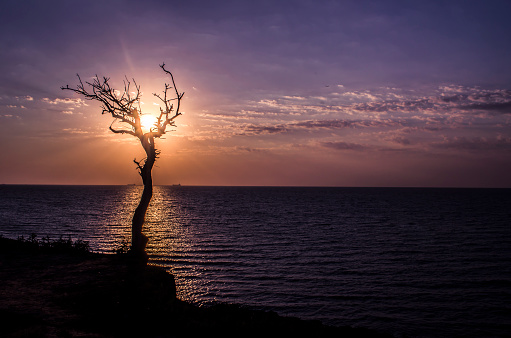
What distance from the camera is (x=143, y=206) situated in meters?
19.5

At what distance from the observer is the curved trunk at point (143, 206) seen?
18859 mm

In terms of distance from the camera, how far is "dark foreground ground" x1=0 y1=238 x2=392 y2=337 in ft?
31.9


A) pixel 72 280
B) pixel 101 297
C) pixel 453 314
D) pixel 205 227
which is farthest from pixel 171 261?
pixel 205 227

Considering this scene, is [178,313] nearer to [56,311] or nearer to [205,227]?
[56,311]

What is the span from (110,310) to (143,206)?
353 inches

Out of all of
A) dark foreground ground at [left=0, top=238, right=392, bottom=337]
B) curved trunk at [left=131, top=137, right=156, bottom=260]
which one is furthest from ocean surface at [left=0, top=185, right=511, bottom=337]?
dark foreground ground at [left=0, top=238, right=392, bottom=337]

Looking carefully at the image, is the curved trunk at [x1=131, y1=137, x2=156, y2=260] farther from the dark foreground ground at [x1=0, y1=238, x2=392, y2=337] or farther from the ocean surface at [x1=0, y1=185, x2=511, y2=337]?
the ocean surface at [x1=0, y1=185, x2=511, y2=337]

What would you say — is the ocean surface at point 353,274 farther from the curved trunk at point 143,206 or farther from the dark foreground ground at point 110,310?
the dark foreground ground at point 110,310

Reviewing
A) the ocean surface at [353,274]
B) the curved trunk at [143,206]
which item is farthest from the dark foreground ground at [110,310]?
the ocean surface at [353,274]

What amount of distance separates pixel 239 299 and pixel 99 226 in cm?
4244

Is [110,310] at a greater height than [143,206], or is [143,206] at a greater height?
[143,206]

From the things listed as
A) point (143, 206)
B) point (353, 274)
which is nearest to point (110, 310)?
point (143, 206)

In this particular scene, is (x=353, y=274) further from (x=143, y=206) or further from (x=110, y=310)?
(x=110, y=310)

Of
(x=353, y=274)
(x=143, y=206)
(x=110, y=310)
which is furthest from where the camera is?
(x=353, y=274)
